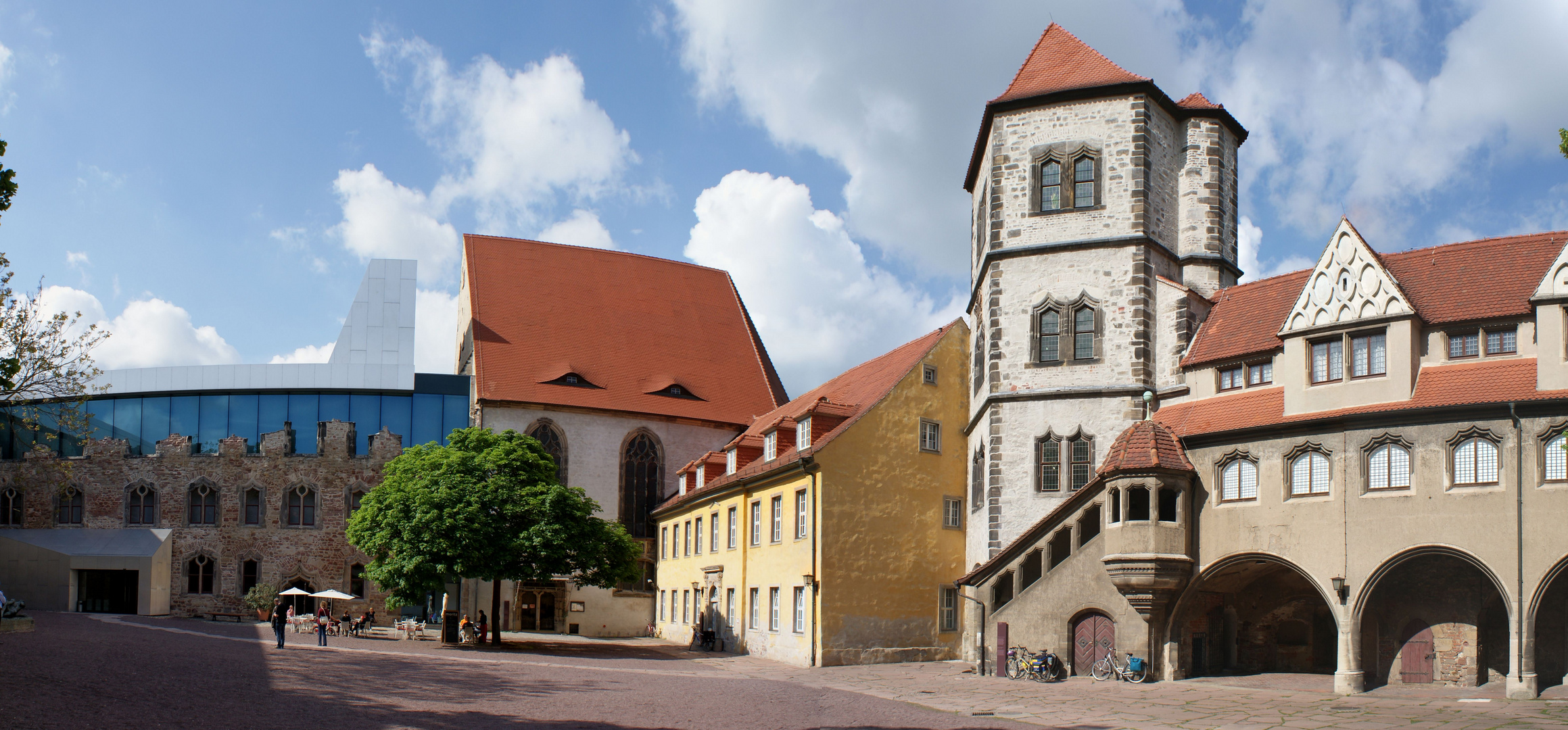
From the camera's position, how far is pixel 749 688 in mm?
23344

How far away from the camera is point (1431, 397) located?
73.6ft

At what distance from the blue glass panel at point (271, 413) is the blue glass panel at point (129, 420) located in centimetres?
472

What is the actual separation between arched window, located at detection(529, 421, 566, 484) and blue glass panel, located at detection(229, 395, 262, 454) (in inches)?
583

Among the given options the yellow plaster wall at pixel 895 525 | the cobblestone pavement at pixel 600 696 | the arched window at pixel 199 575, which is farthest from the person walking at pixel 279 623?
the arched window at pixel 199 575

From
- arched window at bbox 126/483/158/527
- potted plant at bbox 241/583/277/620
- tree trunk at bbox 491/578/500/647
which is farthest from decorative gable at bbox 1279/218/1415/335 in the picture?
arched window at bbox 126/483/158/527

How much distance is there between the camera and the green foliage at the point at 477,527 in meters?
32.6

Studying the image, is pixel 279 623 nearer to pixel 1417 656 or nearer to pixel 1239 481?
pixel 1239 481

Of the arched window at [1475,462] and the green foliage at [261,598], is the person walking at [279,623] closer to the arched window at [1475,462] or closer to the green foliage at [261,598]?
the green foliage at [261,598]

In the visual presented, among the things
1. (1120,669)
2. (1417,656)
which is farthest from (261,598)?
(1417,656)

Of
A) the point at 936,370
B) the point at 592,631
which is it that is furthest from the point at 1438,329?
the point at 592,631

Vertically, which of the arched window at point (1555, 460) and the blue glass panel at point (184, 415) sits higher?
the blue glass panel at point (184, 415)

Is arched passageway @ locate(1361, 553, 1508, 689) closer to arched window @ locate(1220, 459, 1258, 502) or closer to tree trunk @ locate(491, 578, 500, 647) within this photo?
arched window @ locate(1220, 459, 1258, 502)

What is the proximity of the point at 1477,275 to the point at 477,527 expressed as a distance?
2409cm

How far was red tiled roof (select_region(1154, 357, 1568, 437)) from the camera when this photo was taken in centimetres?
2156
